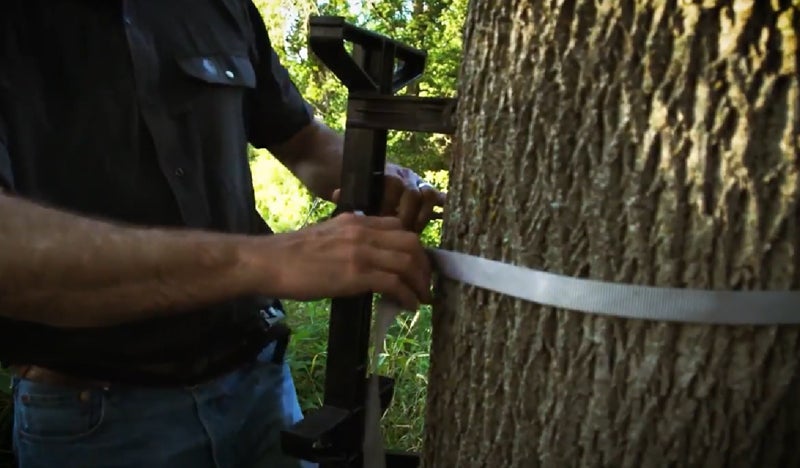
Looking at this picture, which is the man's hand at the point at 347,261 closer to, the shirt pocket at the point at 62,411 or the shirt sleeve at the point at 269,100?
the shirt pocket at the point at 62,411

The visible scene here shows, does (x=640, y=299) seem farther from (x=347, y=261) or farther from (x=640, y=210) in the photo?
(x=347, y=261)

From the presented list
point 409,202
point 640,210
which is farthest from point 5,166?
point 640,210

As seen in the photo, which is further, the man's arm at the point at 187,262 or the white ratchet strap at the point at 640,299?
the man's arm at the point at 187,262

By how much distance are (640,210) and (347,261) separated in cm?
43

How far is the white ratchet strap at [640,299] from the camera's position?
1.06 metres

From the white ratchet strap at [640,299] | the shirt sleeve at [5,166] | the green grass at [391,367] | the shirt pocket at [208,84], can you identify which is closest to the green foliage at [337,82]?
the green grass at [391,367]

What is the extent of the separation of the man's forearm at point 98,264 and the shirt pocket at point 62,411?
1.16 feet

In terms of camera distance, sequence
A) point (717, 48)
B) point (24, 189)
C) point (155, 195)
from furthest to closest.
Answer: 1. point (155, 195)
2. point (24, 189)
3. point (717, 48)

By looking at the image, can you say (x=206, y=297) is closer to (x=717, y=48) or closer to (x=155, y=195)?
(x=155, y=195)

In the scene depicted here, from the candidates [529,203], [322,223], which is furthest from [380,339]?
[529,203]

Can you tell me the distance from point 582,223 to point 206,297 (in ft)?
1.94

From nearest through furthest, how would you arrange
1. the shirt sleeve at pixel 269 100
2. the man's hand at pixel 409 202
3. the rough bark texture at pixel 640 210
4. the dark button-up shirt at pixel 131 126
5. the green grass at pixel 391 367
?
the rough bark texture at pixel 640 210 → the dark button-up shirt at pixel 131 126 → the man's hand at pixel 409 202 → the shirt sleeve at pixel 269 100 → the green grass at pixel 391 367

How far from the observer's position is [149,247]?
1230 millimetres

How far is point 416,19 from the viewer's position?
9.31 metres
